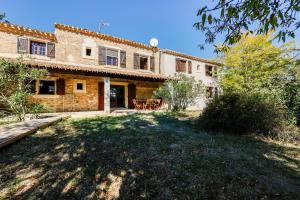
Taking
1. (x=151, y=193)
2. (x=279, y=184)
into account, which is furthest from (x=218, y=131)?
(x=151, y=193)

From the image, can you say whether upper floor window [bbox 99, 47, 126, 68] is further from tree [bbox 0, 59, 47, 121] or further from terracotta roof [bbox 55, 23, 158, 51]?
tree [bbox 0, 59, 47, 121]

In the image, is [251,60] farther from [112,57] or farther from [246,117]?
[246,117]

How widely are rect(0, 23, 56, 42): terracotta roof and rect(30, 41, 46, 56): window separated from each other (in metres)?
0.46

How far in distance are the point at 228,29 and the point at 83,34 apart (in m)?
12.0

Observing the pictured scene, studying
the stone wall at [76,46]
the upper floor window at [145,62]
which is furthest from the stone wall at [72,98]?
the upper floor window at [145,62]

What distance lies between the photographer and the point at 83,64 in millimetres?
12938

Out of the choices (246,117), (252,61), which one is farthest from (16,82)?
(252,61)

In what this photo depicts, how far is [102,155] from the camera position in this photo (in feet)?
13.0

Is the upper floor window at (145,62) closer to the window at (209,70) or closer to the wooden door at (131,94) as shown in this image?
the wooden door at (131,94)

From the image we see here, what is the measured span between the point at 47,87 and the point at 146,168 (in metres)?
10.8

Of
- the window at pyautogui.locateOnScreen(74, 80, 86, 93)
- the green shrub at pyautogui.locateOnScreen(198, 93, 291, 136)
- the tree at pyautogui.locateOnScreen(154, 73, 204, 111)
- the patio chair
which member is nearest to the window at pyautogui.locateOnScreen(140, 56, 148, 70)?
the patio chair

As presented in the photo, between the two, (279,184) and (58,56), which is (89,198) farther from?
(58,56)

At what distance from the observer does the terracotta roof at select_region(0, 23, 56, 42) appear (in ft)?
34.8

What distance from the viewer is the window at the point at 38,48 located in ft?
37.9
